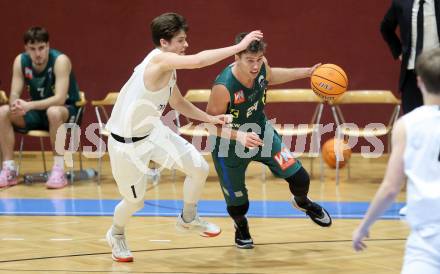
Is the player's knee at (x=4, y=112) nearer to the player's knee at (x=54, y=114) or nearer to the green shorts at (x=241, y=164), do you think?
the player's knee at (x=54, y=114)

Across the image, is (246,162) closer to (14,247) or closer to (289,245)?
(289,245)

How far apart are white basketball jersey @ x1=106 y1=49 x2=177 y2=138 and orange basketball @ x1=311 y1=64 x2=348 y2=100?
4.11 ft

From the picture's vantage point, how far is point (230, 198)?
6602 mm

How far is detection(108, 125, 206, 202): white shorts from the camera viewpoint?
237 inches

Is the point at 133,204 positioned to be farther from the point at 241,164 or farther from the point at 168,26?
the point at 168,26

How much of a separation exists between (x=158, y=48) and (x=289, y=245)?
189cm

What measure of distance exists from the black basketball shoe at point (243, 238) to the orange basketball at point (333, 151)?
3.90 m

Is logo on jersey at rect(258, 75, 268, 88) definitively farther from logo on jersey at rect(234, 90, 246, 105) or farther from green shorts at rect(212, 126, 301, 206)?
green shorts at rect(212, 126, 301, 206)

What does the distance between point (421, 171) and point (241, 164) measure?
2.99 metres

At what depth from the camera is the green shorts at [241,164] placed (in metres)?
6.52

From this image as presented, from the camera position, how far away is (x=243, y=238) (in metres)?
6.59

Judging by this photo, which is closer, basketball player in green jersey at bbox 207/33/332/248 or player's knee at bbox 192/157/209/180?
player's knee at bbox 192/157/209/180

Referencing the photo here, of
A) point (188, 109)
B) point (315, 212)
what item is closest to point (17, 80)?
point (188, 109)

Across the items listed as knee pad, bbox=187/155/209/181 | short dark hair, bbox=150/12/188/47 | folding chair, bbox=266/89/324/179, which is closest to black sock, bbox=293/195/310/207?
knee pad, bbox=187/155/209/181
